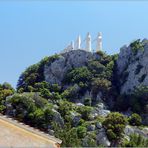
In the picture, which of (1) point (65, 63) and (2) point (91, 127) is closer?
(2) point (91, 127)

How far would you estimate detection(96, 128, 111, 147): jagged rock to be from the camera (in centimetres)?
6081

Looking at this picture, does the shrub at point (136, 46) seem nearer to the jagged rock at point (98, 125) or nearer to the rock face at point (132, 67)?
the rock face at point (132, 67)

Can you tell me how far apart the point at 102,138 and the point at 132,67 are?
28530mm

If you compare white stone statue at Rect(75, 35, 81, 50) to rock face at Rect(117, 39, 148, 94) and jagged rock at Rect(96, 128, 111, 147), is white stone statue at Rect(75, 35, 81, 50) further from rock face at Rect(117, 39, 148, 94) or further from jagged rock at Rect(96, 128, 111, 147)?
jagged rock at Rect(96, 128, 111, 147)

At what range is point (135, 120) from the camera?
71875mm

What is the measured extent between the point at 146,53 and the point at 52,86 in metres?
16.9

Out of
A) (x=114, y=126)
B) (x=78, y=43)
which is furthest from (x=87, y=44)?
(x=114, y=126)

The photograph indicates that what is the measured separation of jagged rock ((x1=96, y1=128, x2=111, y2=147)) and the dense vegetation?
432 millimetres

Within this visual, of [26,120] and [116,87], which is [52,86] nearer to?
[116,87]

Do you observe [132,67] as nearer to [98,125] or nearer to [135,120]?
[135,120]

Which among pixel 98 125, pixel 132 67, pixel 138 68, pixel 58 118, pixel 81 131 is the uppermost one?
pixel 132 67

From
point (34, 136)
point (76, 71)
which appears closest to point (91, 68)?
point (76, 71)

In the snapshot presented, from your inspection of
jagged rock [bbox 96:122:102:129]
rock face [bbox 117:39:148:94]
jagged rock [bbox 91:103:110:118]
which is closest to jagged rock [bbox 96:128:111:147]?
jagged rock [bbox 96:122:102:129]

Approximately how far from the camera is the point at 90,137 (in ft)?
200
